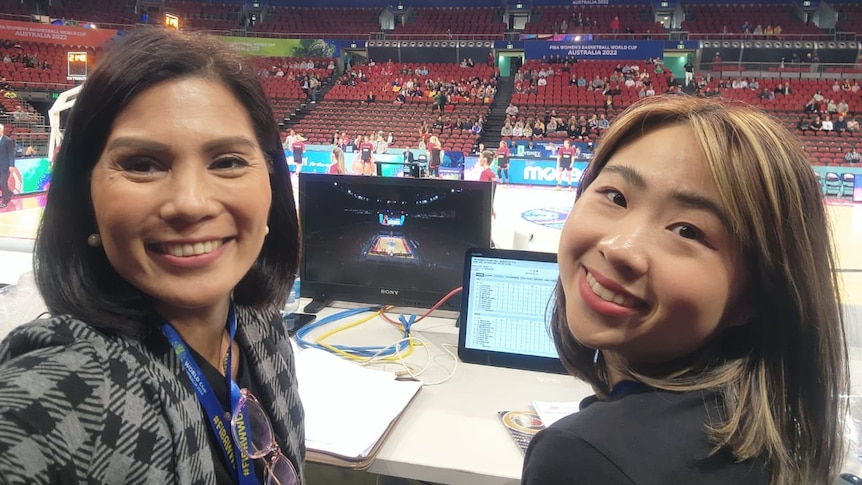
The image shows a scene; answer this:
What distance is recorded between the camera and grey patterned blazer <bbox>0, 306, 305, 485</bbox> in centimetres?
60

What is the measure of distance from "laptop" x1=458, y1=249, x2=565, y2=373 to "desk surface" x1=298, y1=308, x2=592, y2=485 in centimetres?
5

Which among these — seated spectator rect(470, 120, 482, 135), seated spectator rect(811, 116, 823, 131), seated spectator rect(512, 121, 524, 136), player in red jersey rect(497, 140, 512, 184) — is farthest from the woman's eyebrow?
seated spectator rect(470, 120, 482, 135)

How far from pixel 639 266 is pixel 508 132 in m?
13.3

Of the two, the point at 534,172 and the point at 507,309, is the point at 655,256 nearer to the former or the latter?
the point at 507,309

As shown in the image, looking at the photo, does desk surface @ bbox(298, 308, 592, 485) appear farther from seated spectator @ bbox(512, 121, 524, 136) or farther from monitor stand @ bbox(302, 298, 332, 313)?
seated spectator @ bbox(512, 121, 524, 136)

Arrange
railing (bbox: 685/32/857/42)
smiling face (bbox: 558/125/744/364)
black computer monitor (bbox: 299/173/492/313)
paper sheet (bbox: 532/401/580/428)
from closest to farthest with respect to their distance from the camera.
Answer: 1. smiling face (bbox: 558/125/744/364)
2. paper sheet (bbox: 532/401/580/428)
3. black computer monitor (bbox: 299/173/492/313)
4. railing (bbox: 685/32/857/42)

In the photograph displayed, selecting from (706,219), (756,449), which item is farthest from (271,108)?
(756,449)

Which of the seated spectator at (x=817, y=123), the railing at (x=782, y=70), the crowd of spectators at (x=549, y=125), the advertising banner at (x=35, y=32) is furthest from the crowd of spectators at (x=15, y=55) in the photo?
the railing at (x=782, y=70)

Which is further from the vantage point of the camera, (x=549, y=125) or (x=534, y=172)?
(x=549, y=125)

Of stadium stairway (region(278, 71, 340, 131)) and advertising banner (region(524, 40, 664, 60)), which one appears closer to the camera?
stadium stairway (region(278, 71, 340, 131))

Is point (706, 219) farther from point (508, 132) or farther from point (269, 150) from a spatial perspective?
point (508, 132)

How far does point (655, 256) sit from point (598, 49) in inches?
672

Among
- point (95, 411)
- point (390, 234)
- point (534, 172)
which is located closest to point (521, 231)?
point (390, 234)

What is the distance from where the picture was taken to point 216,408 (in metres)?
0.87
